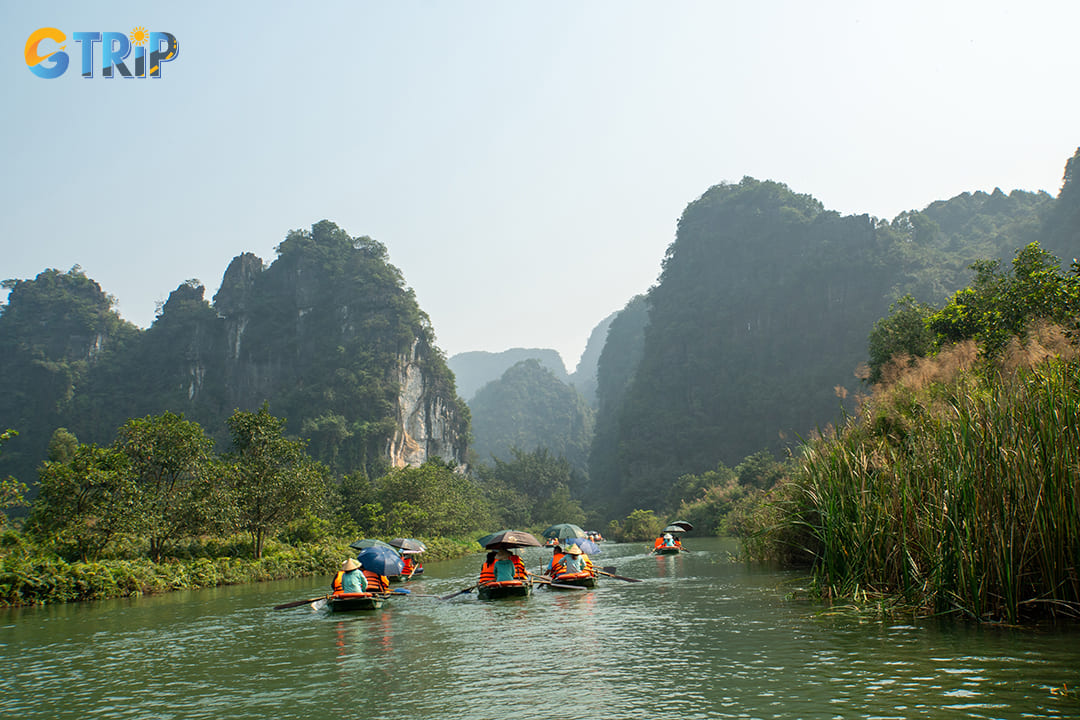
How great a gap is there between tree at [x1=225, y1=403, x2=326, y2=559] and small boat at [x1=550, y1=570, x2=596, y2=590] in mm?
11305

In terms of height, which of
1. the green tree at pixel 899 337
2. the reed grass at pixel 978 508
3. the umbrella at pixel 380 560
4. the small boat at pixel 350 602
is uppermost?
the green tree at pixel 899 337

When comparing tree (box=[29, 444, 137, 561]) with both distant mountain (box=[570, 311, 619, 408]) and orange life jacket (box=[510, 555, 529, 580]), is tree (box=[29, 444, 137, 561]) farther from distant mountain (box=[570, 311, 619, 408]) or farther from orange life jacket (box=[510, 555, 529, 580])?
distant mountain (box=[570, 311, 619, 408])

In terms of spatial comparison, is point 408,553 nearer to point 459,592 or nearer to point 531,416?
point 459,592

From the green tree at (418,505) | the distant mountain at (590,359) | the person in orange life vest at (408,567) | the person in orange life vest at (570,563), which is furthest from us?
the distant mountain at (590,359)

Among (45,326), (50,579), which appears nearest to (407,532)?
(50,579)

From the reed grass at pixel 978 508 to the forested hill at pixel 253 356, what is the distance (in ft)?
183

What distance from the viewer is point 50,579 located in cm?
1527

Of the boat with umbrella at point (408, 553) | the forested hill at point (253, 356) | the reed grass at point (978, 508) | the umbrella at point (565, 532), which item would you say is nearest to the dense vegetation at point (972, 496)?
the reed grass at point (978, 508)

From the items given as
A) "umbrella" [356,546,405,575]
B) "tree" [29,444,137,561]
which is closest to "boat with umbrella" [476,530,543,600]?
"umbrella" [356,546,405,575]

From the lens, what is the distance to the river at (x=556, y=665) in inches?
204

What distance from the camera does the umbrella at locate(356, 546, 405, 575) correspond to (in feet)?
50.7

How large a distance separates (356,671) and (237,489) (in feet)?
53.6

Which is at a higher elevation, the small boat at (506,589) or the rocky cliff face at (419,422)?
the rocky cliff face at (419,422)

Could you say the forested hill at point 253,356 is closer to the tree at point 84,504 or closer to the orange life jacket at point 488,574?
the tree at point 84,504
